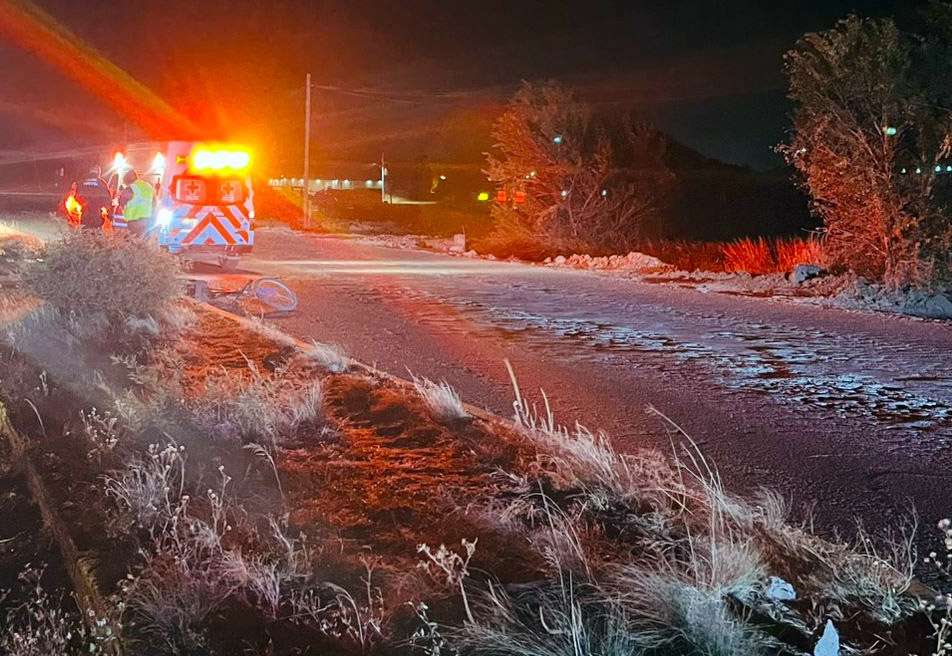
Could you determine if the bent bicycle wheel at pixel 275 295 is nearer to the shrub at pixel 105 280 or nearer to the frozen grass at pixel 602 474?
the shrub at pixel 105 280

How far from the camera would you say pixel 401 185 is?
92188 millimetres

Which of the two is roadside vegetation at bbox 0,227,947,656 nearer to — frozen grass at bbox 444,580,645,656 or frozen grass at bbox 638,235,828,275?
frozen grass at bbox 444,580,645,656

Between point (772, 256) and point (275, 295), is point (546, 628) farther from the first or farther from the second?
point (772, 256)

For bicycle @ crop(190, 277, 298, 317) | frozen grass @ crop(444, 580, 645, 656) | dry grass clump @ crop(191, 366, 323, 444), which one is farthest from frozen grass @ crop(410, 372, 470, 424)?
bicycle @ crop(190, 277, 298, 317)

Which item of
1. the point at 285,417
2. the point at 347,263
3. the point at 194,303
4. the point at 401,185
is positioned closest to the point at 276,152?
the point at 401,185

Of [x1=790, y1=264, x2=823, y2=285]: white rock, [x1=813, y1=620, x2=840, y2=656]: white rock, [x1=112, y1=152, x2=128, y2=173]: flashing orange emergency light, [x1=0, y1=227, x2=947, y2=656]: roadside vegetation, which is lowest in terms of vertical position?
[x1=0, y1=227, x2=947, y2=656]: roadside vegetation

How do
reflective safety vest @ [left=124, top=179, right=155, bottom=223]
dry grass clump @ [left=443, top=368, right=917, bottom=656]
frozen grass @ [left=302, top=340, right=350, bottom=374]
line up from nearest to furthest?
dry grass clump @ [left=443, top=368, right=917, bottom=656] < frozen grass @ [left=302, top=340, right=350, bottom=374] < reflective safety vest @ [left=124, top=179, right=155, bottom=223]

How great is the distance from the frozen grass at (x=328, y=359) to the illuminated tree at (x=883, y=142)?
10848 millimetres

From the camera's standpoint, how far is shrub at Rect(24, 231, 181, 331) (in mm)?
11656

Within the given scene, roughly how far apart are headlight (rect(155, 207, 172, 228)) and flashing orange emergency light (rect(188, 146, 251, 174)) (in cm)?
93

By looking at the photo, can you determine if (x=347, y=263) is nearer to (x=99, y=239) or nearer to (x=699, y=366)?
(x=99, y=239)

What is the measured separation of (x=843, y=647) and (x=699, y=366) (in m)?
6.94

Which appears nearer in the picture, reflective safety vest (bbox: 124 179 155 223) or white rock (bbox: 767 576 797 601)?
white rock (bbox: 767 576 797 601)

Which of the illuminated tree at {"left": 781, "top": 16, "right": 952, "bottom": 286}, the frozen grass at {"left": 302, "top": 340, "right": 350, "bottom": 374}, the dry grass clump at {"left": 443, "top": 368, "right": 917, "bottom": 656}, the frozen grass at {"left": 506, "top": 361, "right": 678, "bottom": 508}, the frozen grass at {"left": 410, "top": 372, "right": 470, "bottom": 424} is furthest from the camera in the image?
the illuminated tree at {"left": 781, "top": 16, "right": 952, "bottom": 286}
